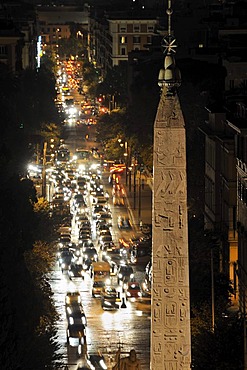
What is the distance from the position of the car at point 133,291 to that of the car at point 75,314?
9.58 feet

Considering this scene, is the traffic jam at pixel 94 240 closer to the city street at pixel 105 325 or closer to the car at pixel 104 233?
the car at pixel 104 233

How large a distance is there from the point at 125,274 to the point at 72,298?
6525mm

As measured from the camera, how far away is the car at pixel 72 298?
56.0 m

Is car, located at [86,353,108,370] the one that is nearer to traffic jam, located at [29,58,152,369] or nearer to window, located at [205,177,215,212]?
traffic jam, located at [29,58,152,369]

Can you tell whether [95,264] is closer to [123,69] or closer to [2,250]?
[2,250]

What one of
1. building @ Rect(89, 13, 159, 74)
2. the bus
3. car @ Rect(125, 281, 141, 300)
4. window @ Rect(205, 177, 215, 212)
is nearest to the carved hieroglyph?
car @ Rect(125, 281, 141, 300)

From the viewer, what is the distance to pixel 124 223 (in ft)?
259

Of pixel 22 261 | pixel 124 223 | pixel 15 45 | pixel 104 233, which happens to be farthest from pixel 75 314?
pixel 15 45

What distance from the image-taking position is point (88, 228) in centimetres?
7712

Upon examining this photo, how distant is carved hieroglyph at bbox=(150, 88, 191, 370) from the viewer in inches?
1105

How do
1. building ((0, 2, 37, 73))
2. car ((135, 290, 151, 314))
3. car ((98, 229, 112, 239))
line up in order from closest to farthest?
1. car ((135, 290, 151, 314))
2. car ((98, 229, 112, 239))
3. building ((0, 2, 37, 73))

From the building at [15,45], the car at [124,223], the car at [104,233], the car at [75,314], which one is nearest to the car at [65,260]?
the car at [104,233]

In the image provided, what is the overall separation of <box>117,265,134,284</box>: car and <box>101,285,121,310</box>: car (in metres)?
2.10

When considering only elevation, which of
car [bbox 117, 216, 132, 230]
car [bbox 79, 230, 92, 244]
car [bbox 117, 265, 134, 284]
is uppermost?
car [bbox 117, 265, 134, 284]
